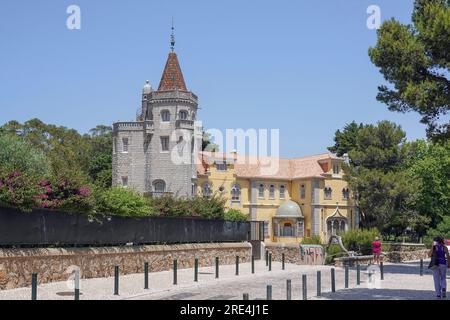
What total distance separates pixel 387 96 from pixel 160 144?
29.8 m

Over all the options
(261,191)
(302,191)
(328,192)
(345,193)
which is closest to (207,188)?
(261,191)

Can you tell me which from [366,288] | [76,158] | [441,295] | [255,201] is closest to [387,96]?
[366,288]

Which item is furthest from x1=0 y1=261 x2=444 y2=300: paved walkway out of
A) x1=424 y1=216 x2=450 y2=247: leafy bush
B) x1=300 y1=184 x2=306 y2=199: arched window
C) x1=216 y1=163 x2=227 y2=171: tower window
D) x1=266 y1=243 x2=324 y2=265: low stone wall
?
x1=300 y1=184 x2=306 y2=199: arched window

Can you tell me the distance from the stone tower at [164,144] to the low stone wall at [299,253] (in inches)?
669

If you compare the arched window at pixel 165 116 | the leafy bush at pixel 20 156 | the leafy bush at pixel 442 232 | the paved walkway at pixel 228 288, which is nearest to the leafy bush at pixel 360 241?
the leafy bush at pixel 442 232

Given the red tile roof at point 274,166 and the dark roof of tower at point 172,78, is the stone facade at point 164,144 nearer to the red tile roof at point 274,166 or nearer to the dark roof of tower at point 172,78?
the dark roof of tower at point 172,78

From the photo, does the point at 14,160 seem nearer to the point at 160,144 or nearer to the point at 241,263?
the point at 241,263

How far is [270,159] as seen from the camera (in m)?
70.4

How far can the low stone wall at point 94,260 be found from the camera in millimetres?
19547

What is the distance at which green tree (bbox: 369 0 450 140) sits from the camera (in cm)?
2741

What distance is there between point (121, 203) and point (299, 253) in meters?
14.1

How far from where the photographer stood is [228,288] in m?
21.5

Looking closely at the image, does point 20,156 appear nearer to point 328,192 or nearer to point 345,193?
point 328,192

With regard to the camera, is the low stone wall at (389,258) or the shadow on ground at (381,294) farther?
the low stone wall at (389,258)
